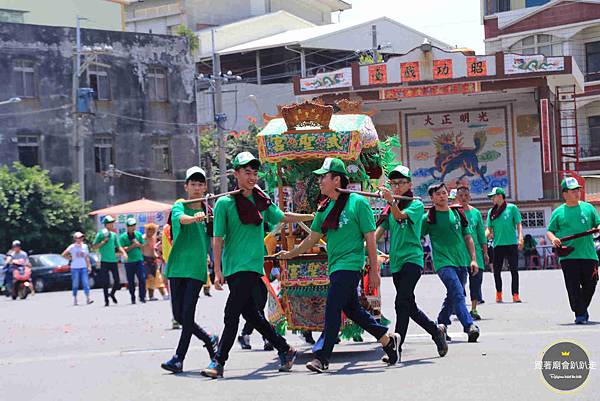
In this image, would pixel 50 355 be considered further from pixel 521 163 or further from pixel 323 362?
pixel 521 163

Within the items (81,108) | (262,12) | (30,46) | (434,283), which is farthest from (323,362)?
(262,12)

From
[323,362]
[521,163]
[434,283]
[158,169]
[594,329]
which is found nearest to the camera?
[323,362]

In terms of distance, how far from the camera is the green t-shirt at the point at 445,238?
12125mm

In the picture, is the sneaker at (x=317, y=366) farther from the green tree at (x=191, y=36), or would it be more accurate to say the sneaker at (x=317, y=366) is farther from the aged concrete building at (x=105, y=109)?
the green tree at (x=191, y=36)

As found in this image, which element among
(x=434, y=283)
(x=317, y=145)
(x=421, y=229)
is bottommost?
(x=434, y=283)

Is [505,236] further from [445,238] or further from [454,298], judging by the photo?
[454,298]

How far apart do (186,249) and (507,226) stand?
8.60 meters

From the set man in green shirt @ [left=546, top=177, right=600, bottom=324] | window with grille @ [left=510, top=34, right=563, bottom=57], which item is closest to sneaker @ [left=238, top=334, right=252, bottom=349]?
man in green shirt @ [left=546, top=177, right=600, bottom=324]

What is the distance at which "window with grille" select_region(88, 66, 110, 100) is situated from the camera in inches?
1863

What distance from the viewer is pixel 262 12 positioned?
218ft

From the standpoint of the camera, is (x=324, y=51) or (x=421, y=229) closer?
(x=421, y=229)

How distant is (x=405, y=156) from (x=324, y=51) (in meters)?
18.9

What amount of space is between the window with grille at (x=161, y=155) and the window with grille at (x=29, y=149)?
540 cm

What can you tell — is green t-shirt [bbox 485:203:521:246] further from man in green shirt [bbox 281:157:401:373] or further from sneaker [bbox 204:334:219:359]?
man in green shirt [bbox 281:157:401:373]
